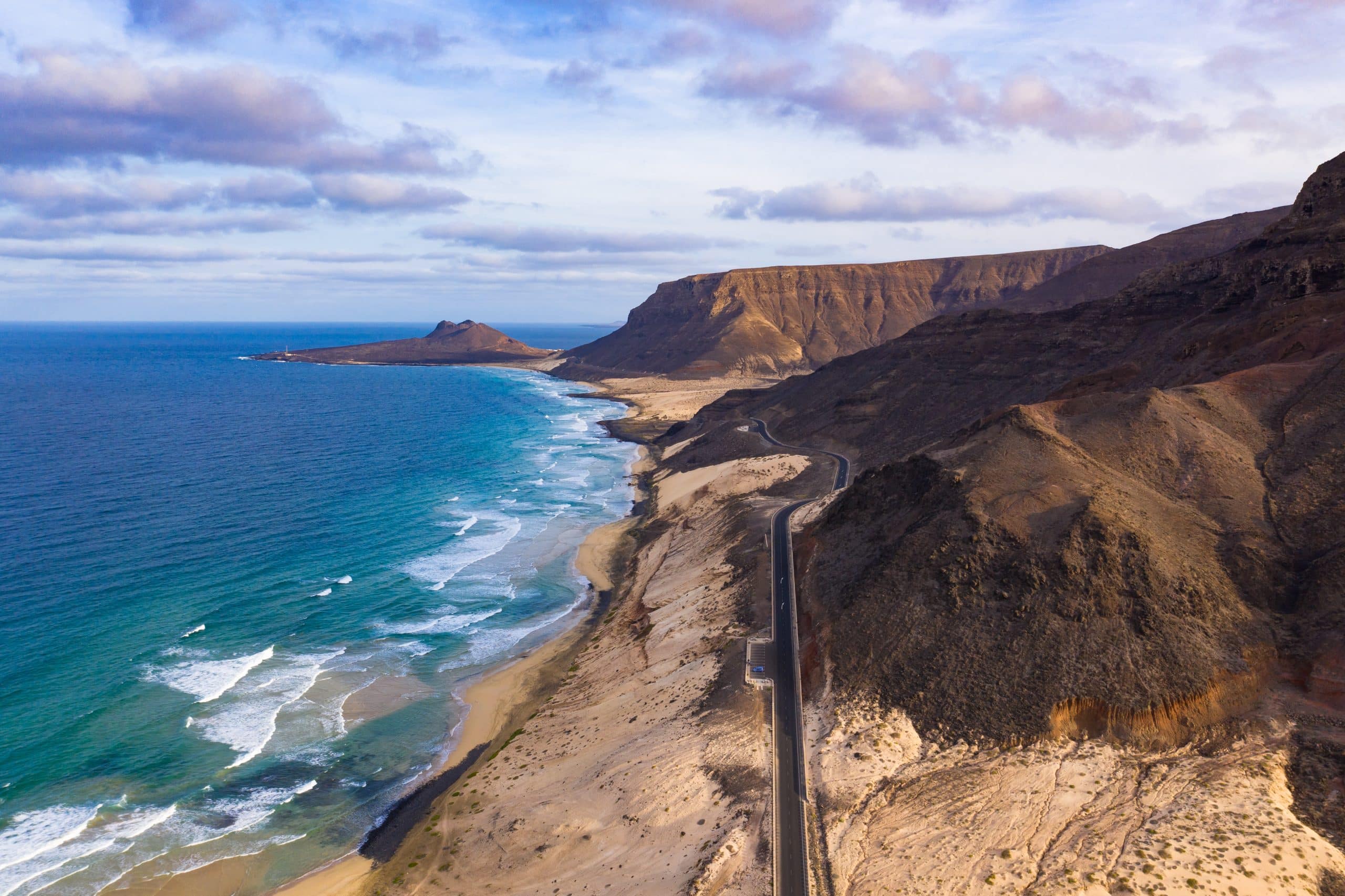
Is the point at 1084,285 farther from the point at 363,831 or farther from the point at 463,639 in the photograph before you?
the point at 363,831

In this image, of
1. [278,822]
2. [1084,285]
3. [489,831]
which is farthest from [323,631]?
[1084,285]

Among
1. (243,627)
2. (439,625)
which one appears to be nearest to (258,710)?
(243,627)

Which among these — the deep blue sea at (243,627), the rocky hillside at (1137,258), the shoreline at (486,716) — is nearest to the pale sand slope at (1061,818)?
the shoreline at (486,716)

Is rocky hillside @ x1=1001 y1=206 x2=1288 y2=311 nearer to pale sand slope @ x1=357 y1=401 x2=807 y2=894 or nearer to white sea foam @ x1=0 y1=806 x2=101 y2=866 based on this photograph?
pale sand slope @ x1=357 y1=401 x2=807 y2=894

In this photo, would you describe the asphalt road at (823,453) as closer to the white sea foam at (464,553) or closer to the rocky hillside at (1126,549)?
the rocky hillside at (1126,549)

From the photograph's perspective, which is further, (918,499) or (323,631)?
(323,631)

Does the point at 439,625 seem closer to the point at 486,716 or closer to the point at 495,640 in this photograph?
the point at 495,640

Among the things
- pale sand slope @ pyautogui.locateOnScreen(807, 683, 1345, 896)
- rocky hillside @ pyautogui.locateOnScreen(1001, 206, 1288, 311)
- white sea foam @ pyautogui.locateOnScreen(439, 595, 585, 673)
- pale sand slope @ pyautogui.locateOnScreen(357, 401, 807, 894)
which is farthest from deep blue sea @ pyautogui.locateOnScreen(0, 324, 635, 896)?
rocky hillside @ pyautogui.locateOnScreen(1001, 206, 1288, 311)
